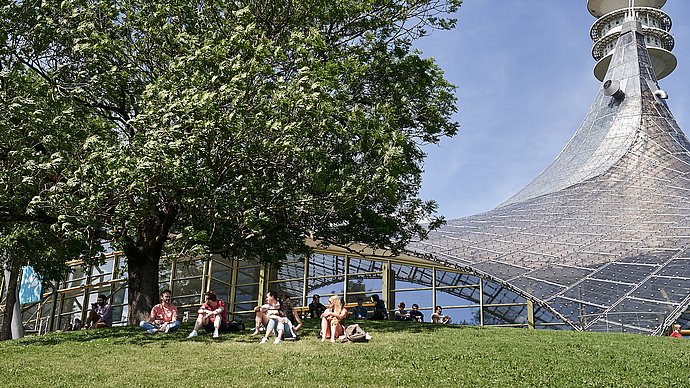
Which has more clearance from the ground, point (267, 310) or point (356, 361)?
point (267, 310)

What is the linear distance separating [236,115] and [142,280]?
5.71m

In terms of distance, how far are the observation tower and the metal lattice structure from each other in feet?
24.1

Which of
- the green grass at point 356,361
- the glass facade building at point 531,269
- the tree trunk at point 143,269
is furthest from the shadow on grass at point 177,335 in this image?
the glass facade building at point 531,269

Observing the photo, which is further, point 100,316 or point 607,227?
point 607,227

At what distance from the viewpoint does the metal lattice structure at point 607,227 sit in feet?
83.8

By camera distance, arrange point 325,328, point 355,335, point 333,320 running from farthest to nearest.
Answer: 1. point 325,328
2. point 333,320
3. point 355,335

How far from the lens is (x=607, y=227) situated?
32625 mm

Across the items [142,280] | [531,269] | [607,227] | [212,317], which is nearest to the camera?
[212,317]

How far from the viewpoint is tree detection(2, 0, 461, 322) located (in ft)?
Result: 47.7

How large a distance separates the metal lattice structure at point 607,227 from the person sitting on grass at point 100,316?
42.3 feet

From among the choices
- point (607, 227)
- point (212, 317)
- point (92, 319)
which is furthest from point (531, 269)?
point (92, 319)

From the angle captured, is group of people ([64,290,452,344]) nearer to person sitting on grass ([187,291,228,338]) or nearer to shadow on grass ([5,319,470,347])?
person sitting on grass ([187,291,228,338])

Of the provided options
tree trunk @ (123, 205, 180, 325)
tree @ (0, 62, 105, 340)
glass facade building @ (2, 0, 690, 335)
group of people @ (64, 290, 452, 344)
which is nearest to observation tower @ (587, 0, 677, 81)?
glass facade building @ (2, 0, 690, 335)

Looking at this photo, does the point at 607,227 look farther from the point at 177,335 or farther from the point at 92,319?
the point at 177,335
